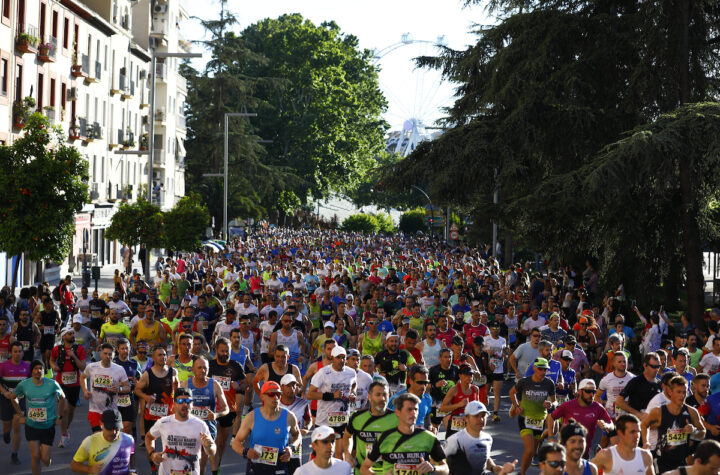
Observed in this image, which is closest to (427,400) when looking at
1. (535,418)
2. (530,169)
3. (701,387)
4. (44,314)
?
(535,418)

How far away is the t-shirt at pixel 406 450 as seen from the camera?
7.70m

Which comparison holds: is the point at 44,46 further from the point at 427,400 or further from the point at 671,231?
the point at 427,400

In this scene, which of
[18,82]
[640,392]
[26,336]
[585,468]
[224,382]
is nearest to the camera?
[585,468]

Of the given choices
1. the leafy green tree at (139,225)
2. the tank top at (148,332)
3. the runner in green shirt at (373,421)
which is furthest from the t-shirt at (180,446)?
the leafy green tree at (139,225)

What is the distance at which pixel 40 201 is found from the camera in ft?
82.5

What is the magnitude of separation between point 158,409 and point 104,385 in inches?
31.5

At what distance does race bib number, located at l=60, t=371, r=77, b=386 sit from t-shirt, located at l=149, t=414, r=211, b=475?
5180 millimetres

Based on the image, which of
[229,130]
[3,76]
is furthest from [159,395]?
[229,130]

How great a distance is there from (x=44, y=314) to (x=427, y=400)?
9.29m

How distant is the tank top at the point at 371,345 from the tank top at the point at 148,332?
121 inches

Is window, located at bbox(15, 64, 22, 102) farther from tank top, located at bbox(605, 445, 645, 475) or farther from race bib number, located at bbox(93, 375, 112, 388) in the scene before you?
tank top, located at bbox(605, 445, 645, 475)

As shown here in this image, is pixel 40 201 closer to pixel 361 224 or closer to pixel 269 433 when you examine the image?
pixel 269 433

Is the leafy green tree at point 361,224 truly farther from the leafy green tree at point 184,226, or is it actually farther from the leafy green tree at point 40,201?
the leafy green tree at point 40,201

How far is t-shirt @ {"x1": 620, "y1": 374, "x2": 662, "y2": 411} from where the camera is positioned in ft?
35.7
